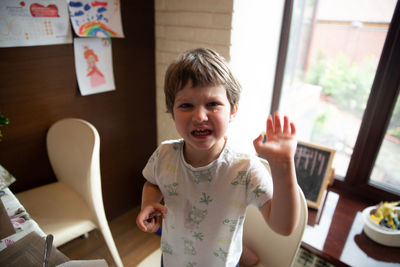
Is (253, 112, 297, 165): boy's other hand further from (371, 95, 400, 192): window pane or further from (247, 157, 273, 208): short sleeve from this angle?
(371, 95, 400, 192): window pane

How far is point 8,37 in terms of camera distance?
43.1 inches

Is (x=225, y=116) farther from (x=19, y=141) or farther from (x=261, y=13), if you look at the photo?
(x=19, y=141)

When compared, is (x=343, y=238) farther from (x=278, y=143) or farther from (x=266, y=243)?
(x=278, y=143)

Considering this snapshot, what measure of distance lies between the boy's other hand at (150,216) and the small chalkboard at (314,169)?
83cm

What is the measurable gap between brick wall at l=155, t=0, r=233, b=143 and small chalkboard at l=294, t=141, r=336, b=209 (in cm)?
61

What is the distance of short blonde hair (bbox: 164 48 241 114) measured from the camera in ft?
2.11

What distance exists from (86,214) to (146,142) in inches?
25.9

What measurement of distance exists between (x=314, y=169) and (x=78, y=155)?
1147 millimetres

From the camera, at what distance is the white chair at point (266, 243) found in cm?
84

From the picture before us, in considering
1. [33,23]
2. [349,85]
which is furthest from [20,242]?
[349,85]

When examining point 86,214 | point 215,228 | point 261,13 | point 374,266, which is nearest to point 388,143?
point 374,266

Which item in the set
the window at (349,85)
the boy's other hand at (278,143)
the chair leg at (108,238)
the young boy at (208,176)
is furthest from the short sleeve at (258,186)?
the window at (349,85)

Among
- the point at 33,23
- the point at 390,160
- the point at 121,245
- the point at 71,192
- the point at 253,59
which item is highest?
the point at 33,23

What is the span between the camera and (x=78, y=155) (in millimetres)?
1224
